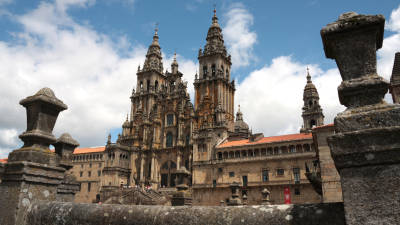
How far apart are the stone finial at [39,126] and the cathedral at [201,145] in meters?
30.4

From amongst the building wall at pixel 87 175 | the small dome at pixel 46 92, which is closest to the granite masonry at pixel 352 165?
the small dome at pixel 46 92

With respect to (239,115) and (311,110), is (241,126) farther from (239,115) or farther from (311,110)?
(311,110)

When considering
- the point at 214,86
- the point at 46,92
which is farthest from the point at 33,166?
the point at 214,86

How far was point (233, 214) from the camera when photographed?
309 centimetres

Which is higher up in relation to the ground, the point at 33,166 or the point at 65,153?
the point at 65,153

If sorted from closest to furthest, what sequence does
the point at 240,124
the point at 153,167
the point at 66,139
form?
the point at 66,139, the point at 153,167, the point at 240,124

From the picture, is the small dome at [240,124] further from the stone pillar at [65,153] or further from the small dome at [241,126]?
the stone pillar at [65,153]

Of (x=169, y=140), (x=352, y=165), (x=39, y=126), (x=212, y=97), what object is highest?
(x=212, y=97)

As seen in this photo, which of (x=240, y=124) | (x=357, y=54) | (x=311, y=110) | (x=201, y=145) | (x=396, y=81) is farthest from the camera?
(x=240, y=124)

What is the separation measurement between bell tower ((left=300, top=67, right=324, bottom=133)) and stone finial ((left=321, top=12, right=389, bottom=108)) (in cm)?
4835

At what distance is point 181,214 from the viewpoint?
11.0ft

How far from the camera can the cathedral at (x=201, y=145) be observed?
1510 inches

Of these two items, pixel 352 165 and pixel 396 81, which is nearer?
pixel 352 165

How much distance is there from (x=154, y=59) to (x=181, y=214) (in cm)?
6570
